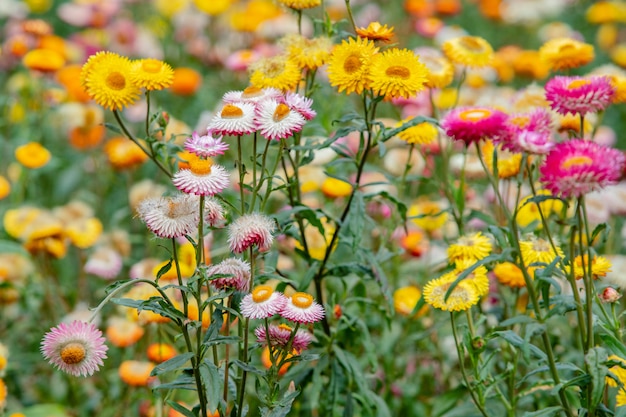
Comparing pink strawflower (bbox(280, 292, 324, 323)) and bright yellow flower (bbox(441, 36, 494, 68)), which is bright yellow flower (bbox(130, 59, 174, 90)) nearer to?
pink strawflower (bbox(280, 292, 324, 323))

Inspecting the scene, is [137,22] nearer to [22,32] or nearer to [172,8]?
[172,8]

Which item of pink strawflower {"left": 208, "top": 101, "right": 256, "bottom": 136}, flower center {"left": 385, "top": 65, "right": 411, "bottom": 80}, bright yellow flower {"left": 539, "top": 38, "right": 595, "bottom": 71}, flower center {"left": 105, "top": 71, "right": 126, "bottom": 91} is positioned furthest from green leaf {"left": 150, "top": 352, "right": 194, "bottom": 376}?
bright yellow flower {"left": 539, "top": 38, "right": 595, "bottom": 71}

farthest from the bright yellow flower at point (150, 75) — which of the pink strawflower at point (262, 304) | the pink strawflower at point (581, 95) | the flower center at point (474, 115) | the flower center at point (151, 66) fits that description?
the pink strawflower at point (581, 95)

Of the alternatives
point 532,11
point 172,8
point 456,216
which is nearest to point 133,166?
point 456,216

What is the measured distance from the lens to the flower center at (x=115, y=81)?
2.06 m

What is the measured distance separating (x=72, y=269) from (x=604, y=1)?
4363 millimetres

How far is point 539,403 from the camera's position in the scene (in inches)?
96.3

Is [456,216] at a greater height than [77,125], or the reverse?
[456,216]

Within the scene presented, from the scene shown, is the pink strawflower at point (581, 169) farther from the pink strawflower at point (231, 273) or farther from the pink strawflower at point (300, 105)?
the pink strawflower at point (231, 273)

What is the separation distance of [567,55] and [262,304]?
1.55 metres

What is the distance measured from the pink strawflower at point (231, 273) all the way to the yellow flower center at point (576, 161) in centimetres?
72

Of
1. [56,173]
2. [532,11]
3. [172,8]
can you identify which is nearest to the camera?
[56,173]

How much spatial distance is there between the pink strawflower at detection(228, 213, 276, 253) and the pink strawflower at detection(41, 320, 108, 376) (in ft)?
1.14

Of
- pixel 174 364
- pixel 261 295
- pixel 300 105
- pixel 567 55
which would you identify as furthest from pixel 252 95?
pixel 567 55
